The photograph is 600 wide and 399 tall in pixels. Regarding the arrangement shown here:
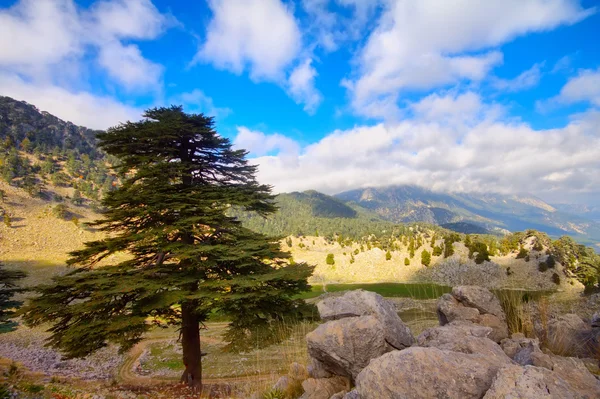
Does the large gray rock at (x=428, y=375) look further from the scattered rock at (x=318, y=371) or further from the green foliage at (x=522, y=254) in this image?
the green foliage at (x=522, y=254)

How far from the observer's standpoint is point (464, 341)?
5.07 metres

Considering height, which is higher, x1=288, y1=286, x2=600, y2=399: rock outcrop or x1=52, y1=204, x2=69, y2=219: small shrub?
x1=52, y1=204, x2=69, y2=219: small shrub

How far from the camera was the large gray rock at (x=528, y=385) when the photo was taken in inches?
122

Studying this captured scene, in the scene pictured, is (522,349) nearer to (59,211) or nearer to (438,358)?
(438,358)

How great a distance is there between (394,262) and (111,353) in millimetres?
70745

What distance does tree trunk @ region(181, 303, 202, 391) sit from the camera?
12.3 m

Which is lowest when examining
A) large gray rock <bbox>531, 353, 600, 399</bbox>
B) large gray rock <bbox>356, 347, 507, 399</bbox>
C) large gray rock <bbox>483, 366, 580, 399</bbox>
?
large gray rock <bbox>531, 353, 600, 399</bbox>

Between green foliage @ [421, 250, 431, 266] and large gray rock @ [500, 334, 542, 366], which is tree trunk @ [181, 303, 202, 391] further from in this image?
green foliage @ [421, 250, 431, 266]

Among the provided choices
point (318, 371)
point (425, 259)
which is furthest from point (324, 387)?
point (425, 259)

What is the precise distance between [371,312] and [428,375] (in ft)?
9.20

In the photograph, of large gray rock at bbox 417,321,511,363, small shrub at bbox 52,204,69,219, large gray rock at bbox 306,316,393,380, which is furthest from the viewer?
small shrub at bbox 52,204,69,219

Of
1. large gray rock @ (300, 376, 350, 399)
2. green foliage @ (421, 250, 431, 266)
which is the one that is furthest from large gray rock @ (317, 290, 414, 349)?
green foliage @ (421, 250, 431, 266)

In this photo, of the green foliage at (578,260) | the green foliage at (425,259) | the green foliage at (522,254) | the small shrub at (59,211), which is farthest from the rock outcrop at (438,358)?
the small shrub at (59,211)

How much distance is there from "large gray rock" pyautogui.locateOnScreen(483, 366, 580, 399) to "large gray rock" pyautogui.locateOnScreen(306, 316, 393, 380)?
2.38m
